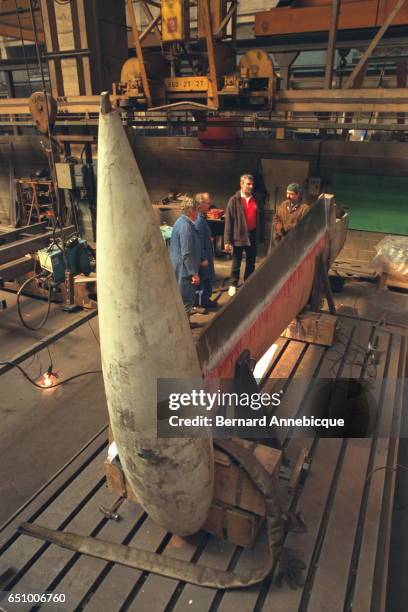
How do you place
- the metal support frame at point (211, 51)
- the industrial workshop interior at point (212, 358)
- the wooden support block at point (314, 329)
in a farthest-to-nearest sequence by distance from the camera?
the metal support frame at point (211, 51), the wooden support block at point (314, 329), the industrial workshop interior at point (212, 358)

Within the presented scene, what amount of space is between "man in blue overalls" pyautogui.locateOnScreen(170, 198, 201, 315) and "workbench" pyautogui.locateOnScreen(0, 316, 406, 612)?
209 centimetres

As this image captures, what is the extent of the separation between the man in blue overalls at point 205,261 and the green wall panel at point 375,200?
9.77ft

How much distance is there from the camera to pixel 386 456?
140 inches

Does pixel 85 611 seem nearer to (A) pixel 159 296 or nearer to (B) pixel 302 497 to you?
(B) pixel 302 497

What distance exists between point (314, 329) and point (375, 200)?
3.77 m

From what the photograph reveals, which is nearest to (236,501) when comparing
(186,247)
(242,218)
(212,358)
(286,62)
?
(212,358)

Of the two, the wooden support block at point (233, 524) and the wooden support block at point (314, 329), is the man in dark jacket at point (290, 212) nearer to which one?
the wooden support block at point (314, 329)

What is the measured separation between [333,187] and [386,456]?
5.58 m

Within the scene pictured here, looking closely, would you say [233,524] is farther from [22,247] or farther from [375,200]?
[375,200]

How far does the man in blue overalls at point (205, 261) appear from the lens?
5.53m

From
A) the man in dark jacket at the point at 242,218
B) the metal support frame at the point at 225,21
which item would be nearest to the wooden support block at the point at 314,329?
the man in dark jacket at the point at 242,218

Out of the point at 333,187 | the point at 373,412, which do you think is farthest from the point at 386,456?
the point at 333,187

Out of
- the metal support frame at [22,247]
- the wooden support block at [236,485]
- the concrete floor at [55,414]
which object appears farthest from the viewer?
the metal support frame at [22,247]

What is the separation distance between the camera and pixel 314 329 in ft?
16.7
